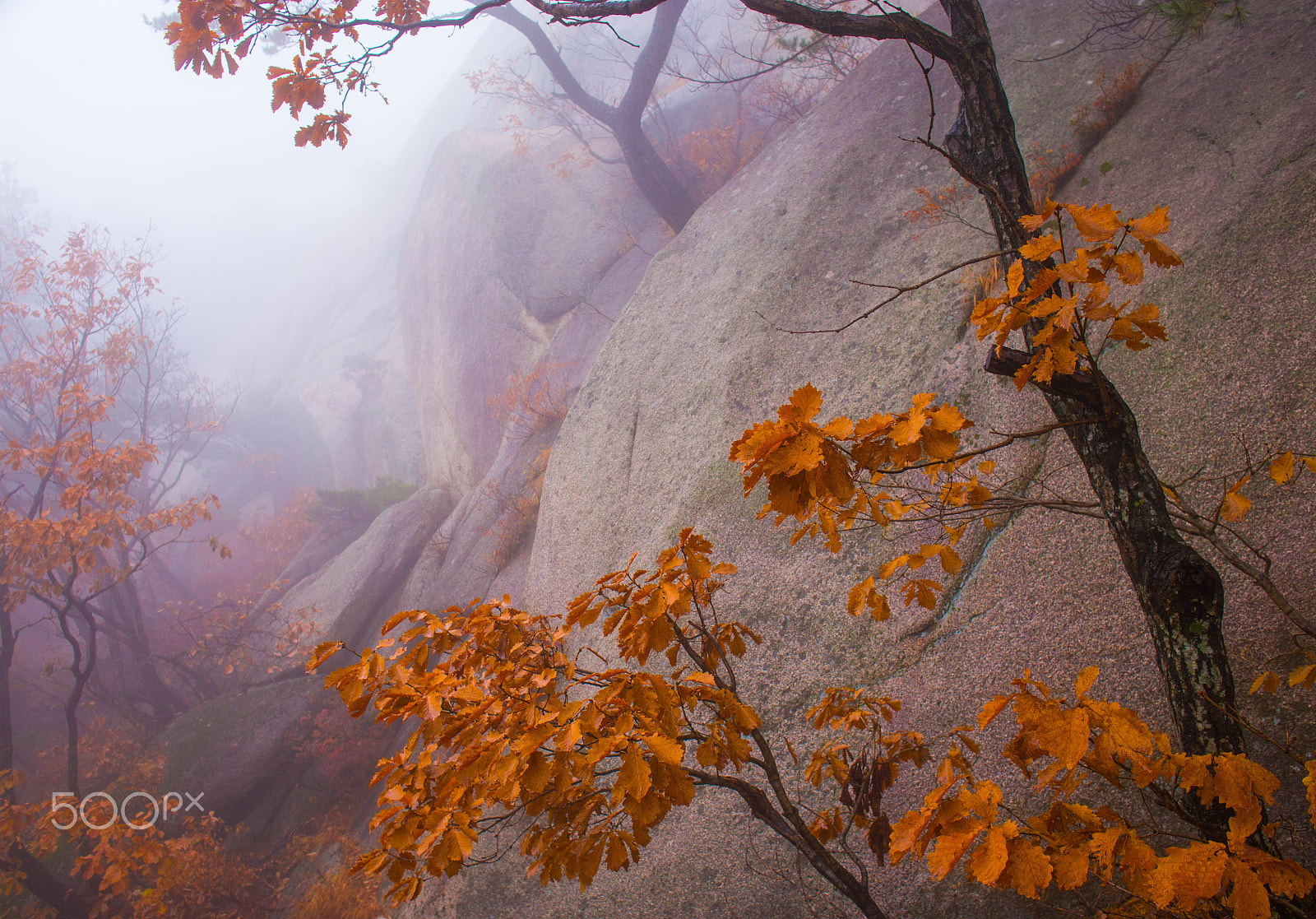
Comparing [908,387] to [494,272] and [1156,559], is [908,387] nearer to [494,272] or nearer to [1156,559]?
[1156,559]

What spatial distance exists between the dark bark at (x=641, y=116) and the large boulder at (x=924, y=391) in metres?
3.99

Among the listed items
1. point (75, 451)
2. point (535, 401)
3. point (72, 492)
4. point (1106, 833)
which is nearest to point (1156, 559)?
point (1106, 833)

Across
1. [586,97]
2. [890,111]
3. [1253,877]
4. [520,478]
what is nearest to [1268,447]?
[1253,877]

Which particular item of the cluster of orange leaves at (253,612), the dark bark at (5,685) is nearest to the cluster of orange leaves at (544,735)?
the dark bark at (5,685)

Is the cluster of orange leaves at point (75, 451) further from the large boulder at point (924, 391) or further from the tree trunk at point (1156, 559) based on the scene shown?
the tree trunk at point (1156, 559)

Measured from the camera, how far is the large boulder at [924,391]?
7.28 feet

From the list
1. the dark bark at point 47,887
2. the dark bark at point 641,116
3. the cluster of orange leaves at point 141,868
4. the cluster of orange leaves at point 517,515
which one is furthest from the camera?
the dark bark at point 641,116

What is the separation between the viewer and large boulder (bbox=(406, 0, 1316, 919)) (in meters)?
2.22

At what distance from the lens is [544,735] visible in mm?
1233

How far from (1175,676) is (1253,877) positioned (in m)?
0.55

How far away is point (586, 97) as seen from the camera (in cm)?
871

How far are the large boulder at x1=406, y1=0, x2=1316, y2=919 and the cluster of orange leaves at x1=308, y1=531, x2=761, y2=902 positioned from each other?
1.30 metres

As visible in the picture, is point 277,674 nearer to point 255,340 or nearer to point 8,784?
point 8,784

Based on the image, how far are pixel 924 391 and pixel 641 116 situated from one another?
7480mm
